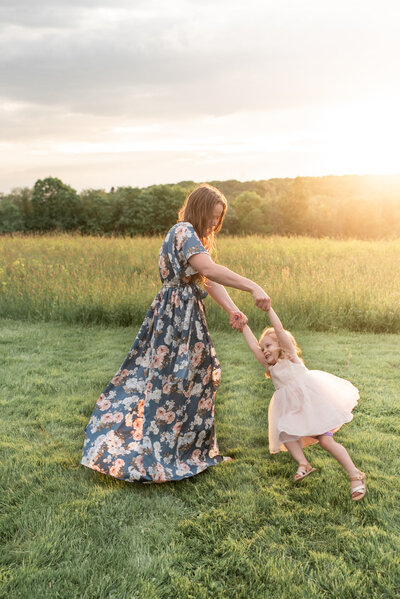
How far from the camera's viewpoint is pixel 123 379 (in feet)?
11.2

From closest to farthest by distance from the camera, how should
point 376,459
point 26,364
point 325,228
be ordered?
Result: point 376,459 < point 26,364 < point 325,228

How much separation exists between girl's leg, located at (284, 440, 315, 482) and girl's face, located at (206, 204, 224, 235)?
4.47 feet

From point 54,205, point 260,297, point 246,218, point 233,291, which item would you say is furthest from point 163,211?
point 260,297

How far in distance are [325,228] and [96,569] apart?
26230 millimetres

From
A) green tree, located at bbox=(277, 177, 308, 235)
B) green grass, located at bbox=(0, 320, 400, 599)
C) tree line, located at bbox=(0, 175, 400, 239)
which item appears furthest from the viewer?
green tree, located at bbox=(277, 177, 308, 235)

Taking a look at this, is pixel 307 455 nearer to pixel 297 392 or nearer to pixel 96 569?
pixel 297 392

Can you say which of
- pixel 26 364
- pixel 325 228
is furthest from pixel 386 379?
pixel 325 228

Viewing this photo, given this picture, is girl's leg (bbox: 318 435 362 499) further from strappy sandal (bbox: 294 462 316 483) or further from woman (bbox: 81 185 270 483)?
woman (bbox: 81 185 270 483)

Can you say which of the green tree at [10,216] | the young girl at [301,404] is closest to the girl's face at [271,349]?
the young girl at [301,404]

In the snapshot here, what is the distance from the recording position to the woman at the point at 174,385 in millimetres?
3021

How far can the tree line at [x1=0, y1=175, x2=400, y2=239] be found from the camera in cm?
2675

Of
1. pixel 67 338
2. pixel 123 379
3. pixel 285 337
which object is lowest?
pixel 67 338

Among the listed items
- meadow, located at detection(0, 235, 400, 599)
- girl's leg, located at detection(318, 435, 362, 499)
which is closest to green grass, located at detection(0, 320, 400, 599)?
meadow, located at detection(0, 235, 400, 599)

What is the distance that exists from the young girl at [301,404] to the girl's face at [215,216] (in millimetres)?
636
